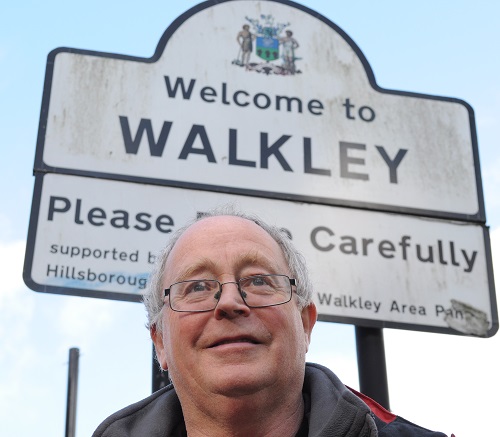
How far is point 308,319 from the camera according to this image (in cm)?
204

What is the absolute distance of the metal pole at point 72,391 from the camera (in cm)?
773

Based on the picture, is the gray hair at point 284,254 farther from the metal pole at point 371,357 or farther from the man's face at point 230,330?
the metal pole at point 371,357

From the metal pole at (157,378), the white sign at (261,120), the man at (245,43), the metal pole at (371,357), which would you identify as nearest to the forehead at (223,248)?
the metal pole at (157,378)

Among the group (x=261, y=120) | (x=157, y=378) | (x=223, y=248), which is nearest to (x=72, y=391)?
(x=261, y=120)

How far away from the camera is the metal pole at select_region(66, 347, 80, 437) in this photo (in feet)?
25.4

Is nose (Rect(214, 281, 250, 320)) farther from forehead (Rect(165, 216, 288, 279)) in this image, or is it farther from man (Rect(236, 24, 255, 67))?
man (Rect(236, 24, 255, 67))

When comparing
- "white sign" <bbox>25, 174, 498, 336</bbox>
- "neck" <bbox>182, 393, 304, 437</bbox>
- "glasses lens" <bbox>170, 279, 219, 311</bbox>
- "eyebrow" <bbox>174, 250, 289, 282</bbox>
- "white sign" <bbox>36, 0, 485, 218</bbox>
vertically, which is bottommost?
"neck" <bbox>182, 393, 304, 437</bbox>

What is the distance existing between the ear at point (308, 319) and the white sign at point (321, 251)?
1453 mm

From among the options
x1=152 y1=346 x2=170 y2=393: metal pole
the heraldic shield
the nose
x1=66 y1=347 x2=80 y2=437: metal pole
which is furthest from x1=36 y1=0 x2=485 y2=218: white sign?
x1=66 y1=347 x2=80 y2=437: metal pole

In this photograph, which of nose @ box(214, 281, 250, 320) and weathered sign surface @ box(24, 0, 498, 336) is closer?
nose @ box(214, 281, 250, 320)

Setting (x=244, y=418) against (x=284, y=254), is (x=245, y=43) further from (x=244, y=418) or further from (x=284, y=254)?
(x=244, y=418)

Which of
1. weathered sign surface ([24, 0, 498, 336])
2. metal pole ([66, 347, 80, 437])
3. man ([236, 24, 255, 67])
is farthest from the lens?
metal pole ([66, 347, 80, 437])

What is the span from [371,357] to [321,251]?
0.58 metres

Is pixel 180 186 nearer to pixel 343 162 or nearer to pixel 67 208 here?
pixel 67 208
